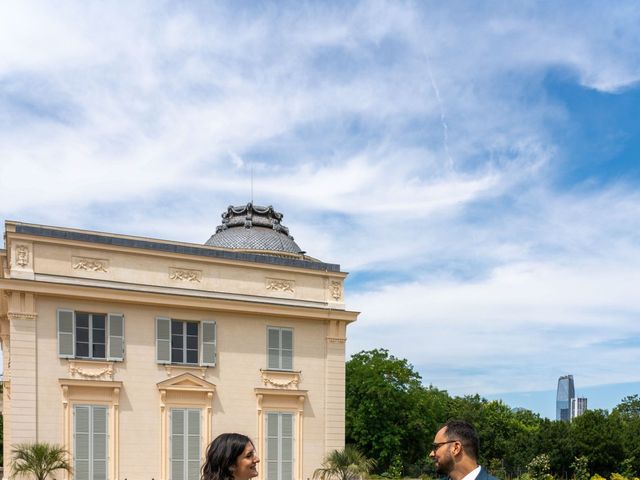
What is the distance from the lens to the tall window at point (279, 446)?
24.5m

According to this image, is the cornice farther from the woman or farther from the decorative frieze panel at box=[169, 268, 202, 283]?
the woman

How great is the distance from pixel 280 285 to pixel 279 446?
218 inches

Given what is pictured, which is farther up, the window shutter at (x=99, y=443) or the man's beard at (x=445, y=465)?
the man's beard at (x=445, y=465)

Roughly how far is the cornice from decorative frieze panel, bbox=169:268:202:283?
1.92 feet

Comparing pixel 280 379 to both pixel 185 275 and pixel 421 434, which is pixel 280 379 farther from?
pixel 421 434

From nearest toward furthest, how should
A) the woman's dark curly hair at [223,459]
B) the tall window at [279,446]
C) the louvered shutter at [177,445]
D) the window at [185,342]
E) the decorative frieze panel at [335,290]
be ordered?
the woman's dark curly hair at [223,459] < the louvered shutter at [177,445] < the window at [185,342] < the tall window at [279,446] < the decorative frieze panel at [335,290]

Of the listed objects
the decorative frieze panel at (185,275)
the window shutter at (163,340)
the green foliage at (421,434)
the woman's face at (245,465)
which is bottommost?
the green foliage at (421,434)

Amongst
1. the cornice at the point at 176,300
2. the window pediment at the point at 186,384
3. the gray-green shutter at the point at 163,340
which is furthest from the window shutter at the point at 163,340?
the window pediment at the point at 186,384

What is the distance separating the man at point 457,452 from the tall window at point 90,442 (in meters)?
19.4

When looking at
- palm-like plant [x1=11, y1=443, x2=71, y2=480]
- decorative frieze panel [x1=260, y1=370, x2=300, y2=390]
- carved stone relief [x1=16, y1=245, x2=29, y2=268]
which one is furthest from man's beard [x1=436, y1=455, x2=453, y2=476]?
decorative frieze panel [x1=260, y1=370, x2=300, y2=390]

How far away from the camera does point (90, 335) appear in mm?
22469

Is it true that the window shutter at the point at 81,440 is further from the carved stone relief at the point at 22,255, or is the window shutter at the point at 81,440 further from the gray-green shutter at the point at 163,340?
the carved stone relief at the point at 22,255

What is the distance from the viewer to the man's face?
176 inches

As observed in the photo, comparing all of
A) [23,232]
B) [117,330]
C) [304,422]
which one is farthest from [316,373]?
[23,232]
